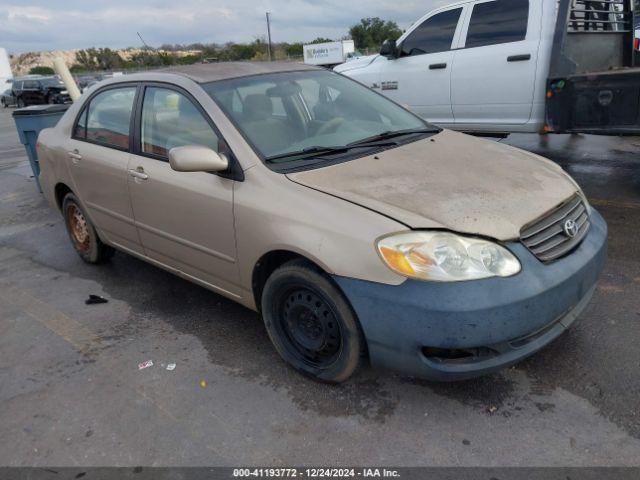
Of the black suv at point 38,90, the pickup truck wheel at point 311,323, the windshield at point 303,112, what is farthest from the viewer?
the black suv at point 38,90

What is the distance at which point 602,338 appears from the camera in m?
3.10

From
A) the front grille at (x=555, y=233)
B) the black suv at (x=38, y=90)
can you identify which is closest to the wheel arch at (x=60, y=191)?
the front grille at (x=555, y=233)

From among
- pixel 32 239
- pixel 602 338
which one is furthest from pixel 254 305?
pixel 32 239

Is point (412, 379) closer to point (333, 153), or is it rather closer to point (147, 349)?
point (333, 153)

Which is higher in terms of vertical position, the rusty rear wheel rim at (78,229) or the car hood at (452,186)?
the car hood at (452,186)

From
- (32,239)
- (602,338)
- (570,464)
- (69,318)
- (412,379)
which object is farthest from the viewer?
(32,239)

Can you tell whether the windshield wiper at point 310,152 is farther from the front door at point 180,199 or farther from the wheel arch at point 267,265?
the wheel arch at point 267,265

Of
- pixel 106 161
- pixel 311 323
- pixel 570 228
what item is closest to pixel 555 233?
pixel 570 228

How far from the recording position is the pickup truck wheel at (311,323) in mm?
2580

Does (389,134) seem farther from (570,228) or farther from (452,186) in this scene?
(570,228)

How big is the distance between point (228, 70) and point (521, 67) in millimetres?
3843

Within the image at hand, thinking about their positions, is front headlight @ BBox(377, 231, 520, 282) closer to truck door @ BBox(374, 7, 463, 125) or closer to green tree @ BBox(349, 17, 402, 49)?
truck door @ BBox(374, 7, 463, 125)

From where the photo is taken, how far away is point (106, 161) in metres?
3.94

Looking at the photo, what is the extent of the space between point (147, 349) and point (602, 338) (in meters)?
2.73
